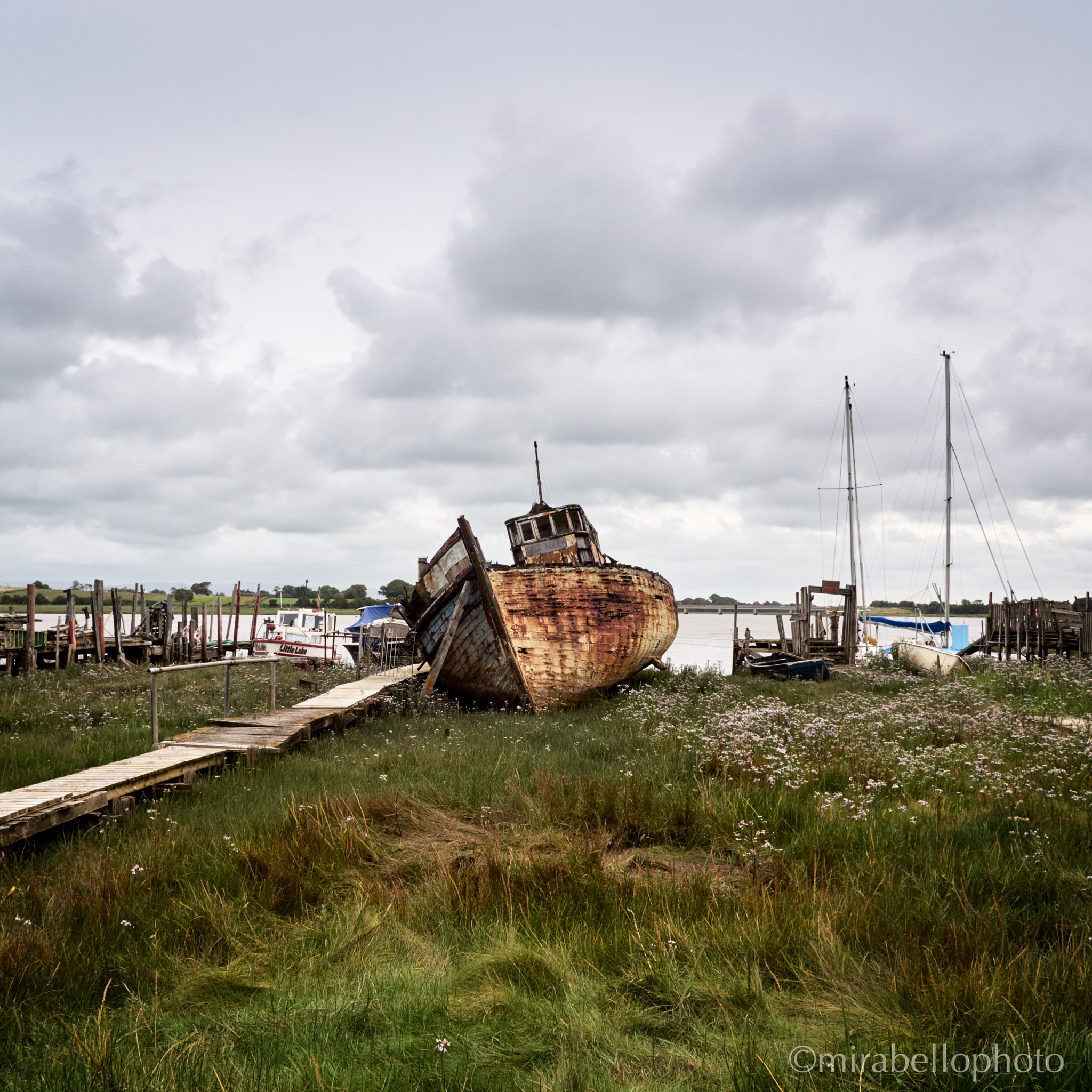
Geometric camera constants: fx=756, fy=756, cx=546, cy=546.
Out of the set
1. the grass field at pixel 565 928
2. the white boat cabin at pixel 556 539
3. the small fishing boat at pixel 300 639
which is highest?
→ the white boat cabin at pixel 556 539

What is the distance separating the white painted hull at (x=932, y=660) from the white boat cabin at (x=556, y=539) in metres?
10.6

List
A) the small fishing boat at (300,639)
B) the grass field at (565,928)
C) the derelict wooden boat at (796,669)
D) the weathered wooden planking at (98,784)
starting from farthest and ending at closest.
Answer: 1. the small fishing boat at (300,639)
2. the derelict wooden boat at (796,669)
3. the weathered wooden planking at (98,784)
4. the grass field at (565,928)

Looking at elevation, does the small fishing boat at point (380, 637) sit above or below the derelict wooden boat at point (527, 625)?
below

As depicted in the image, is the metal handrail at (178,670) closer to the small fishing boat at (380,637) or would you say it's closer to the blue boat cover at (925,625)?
the small fishing boat at (380,637)

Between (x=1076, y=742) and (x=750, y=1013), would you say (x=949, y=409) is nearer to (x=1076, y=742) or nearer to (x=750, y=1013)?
(x=1076, y=742)

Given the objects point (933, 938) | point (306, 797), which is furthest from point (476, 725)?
point (933, 938)

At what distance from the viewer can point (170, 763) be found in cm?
780

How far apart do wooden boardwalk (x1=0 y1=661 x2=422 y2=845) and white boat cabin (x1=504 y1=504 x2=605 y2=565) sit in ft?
21.7

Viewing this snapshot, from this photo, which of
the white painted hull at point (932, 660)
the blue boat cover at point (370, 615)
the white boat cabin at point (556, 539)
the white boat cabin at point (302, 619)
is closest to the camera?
the white boat cabin at point (556, 539)

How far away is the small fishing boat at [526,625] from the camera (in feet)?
47.7

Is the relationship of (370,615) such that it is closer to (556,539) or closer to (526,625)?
(556,539)

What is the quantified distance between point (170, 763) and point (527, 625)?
7.76 m

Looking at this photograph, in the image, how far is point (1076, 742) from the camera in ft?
29.4

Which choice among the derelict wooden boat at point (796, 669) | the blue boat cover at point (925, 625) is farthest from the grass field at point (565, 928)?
the blue boat cover at point (925, 625)
